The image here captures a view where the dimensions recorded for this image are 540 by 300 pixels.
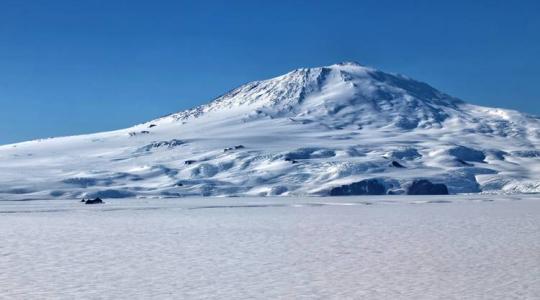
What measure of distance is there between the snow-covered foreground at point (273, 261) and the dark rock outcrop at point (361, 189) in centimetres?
5561

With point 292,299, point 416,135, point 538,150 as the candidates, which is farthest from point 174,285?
point 416,135

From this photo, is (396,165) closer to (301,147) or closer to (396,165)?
(396,165)

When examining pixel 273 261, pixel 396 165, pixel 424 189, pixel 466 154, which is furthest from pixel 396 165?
pixel 273 261

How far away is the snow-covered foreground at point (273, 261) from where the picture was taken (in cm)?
1362

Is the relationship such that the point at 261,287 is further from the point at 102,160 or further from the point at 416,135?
the point at 416,135

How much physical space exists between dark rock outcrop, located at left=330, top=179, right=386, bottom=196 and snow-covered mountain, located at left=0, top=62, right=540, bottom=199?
1034mm

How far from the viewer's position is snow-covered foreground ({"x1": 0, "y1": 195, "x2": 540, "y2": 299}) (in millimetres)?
13625

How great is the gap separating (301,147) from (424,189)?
1494 inches

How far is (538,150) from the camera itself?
126 metres

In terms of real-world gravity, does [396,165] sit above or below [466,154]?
below

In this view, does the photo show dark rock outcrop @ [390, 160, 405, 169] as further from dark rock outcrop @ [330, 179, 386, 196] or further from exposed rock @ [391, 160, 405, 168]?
dark rock outcrop @ [330, 179, 386, 196]

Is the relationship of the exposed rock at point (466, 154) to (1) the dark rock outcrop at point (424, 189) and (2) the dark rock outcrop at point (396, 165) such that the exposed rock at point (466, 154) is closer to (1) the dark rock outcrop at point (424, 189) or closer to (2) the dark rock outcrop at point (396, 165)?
(2) the dark rock outcrop at point (396, 165)

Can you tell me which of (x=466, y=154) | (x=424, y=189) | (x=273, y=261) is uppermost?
(x=466, y=154)

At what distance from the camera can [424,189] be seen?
87.2m
